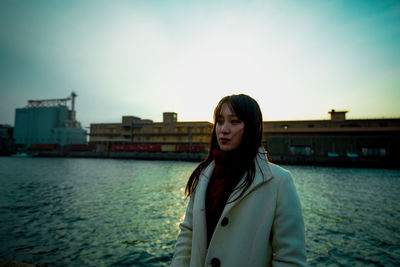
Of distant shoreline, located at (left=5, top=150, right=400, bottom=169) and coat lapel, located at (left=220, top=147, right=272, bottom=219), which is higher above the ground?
coat lapel, located at (left=220, top=147, right=272, bottom=219)

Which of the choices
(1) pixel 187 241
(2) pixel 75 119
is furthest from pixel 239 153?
(2) pixel 75 119

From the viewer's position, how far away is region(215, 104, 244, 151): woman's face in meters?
1.42

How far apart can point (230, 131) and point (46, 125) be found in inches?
3431

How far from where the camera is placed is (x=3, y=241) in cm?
526

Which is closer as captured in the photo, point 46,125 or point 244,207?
point 244,207

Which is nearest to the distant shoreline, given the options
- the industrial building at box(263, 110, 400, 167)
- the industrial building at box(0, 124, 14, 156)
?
the industrial building at box(263, 110, 400, 167)

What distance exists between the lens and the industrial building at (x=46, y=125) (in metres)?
70.0

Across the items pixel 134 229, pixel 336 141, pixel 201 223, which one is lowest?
pixel 134 229

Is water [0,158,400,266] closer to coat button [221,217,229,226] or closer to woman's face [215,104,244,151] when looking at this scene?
coat button [221,217,229,226]

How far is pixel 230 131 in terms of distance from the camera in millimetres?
1424

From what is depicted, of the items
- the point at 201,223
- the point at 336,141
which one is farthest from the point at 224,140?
the point at 336,141

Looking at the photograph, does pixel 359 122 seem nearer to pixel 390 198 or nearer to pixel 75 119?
pixel 390 198

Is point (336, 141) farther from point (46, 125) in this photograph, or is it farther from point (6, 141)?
point (6, 141)

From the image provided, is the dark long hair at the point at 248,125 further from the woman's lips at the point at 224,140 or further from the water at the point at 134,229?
the water at the point at 134,229
